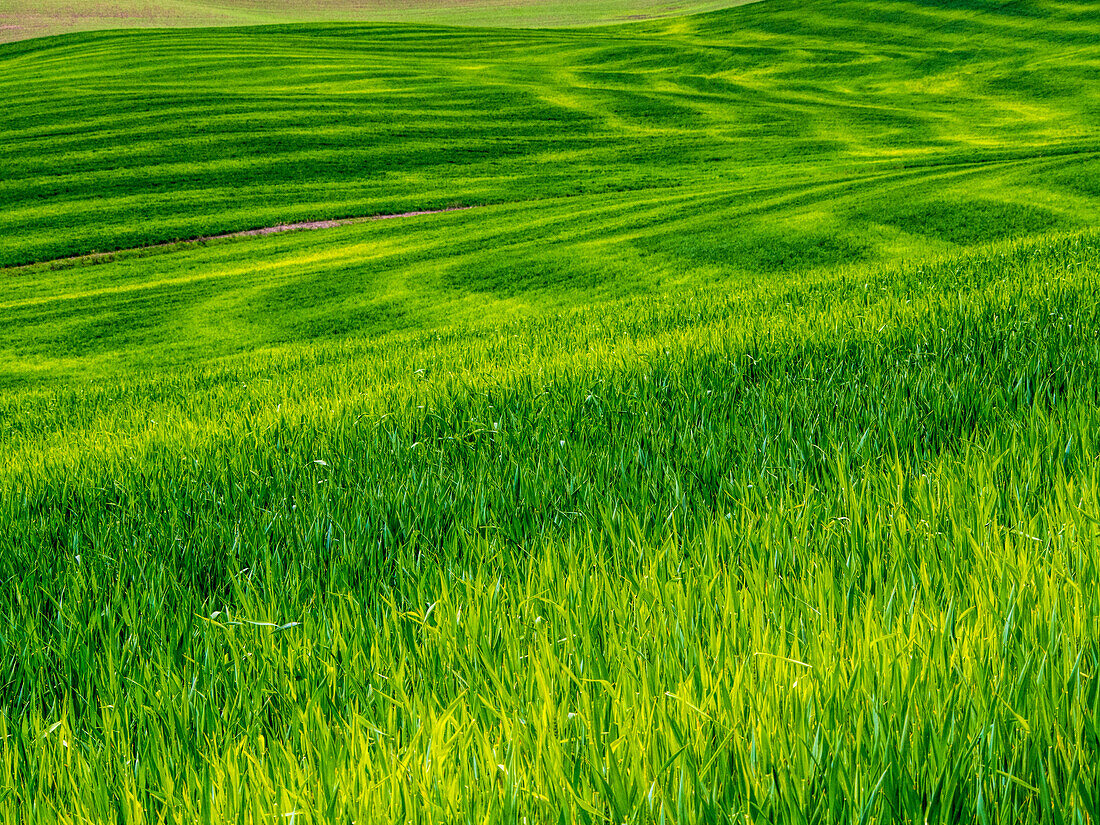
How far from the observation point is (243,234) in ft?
87.4

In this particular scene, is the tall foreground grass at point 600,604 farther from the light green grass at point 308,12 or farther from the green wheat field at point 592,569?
the light green grass at point 308,12

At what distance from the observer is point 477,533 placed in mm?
2529

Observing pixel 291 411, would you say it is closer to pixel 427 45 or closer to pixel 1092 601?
pixel 1092 601

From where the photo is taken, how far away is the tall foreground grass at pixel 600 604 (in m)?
1.23

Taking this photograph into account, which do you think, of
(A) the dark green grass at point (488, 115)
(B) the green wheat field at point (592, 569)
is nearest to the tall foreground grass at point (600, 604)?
(B) the green wheat field at point (592, 569)

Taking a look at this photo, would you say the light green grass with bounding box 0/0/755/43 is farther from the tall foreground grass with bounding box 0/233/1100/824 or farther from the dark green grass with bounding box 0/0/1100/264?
the tall foreground grass with bounding box 0/233/1100/824

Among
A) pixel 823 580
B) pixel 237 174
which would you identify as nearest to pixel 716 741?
pixel 823 580

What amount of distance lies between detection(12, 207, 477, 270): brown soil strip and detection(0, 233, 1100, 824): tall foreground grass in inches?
929

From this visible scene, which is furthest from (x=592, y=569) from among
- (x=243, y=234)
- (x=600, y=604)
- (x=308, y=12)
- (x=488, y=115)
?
(x=308, y=12)

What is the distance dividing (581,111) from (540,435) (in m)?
39.2

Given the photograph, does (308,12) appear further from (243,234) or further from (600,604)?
(600,604)

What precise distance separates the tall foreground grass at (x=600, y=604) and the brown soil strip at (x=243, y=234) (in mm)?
23602

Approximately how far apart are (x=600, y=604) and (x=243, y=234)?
2766cm

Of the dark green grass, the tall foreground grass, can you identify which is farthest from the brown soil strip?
the tall foreground grass
